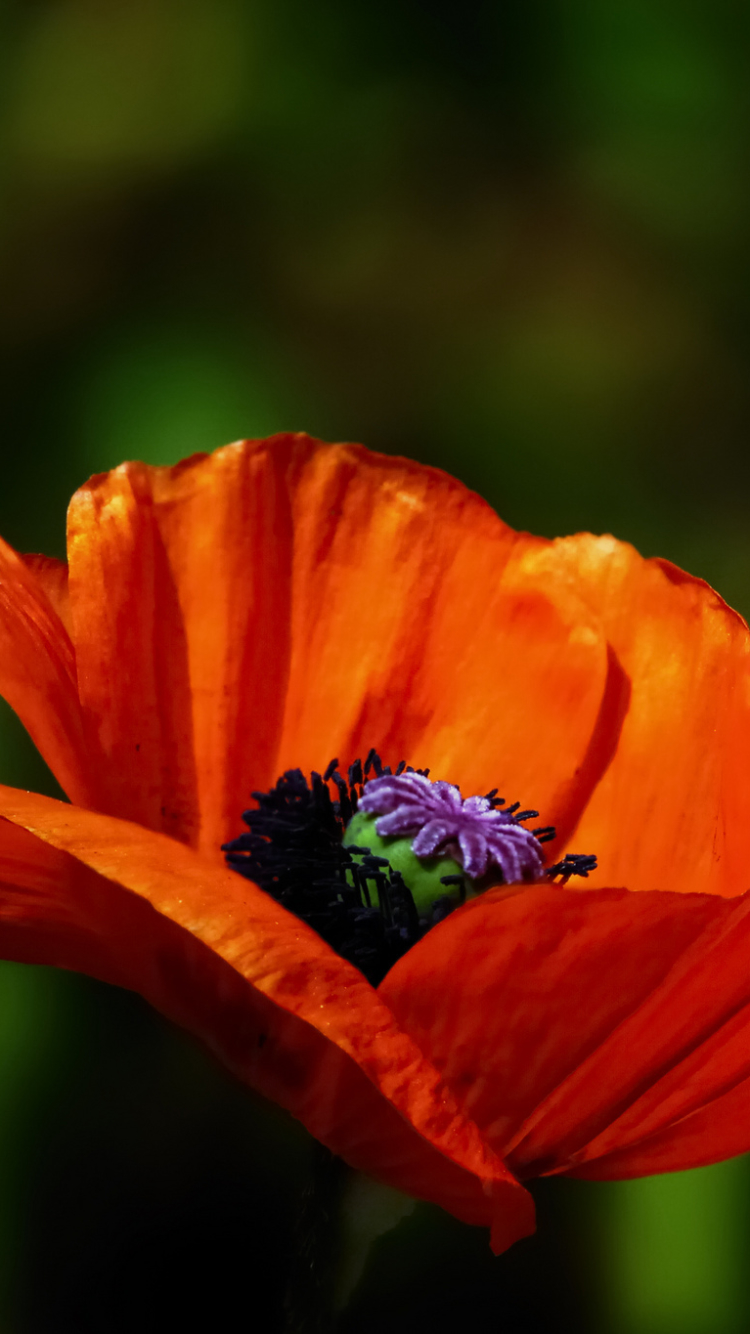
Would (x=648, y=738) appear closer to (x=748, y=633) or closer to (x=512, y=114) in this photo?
(x=748, y=633)

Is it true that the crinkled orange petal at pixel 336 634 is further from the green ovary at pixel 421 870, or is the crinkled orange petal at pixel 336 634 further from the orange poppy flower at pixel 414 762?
the green ovary at pixel 421 870

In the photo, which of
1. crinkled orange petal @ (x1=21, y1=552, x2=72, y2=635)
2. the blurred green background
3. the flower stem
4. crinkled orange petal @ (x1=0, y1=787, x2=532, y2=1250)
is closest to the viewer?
crinkled orange petal @ (x1=0, y1=787, x2=532, y2=1250)

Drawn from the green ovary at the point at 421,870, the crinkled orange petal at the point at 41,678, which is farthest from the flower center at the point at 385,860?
the crinkled orange petal at the point at 41,678

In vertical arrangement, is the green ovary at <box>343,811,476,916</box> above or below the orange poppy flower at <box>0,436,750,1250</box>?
below

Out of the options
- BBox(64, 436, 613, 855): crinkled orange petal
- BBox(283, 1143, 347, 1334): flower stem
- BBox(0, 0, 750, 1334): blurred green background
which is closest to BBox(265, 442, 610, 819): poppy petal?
BBox(64, 436, 613, 855): crinkled orange petal

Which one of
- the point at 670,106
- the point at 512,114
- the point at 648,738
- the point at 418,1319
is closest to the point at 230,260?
the point at 512,114

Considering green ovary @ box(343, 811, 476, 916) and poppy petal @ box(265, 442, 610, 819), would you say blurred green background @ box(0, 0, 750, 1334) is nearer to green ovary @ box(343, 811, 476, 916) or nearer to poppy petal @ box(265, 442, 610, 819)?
poppy petal @ box(265, 442, 610, 819)

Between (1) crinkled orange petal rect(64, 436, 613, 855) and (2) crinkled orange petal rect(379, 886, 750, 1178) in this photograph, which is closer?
(2) crinkled orange petal rect(379, 886, 750, 1178)
